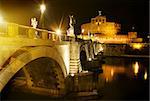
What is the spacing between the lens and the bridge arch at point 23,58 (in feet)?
41.1

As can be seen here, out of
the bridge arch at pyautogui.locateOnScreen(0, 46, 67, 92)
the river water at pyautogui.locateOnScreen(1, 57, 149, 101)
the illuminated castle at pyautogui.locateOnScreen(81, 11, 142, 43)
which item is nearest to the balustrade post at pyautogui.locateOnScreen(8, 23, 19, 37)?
the bridge arch at pyautogui.locateOnScreen(0, 46, 67, 92)

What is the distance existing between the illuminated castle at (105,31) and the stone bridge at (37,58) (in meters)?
71.6

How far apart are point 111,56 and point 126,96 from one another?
52329 mm

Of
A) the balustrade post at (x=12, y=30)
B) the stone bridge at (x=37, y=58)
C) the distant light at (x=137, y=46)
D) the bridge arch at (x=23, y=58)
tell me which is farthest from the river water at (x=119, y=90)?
the distant light at (x=137, y=46)

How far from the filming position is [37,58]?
1817cm

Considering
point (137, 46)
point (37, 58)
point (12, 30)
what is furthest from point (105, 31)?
point (12, 30)

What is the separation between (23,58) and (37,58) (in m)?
3.48

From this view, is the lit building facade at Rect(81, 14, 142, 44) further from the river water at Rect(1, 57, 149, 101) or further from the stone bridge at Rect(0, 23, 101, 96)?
the stone bridge at Rect(0, 23, 101, 96)

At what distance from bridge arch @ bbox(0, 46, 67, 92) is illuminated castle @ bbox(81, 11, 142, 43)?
77564 mm

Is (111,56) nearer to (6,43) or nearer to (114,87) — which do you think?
(114,87)

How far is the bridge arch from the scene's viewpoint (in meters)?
12.5

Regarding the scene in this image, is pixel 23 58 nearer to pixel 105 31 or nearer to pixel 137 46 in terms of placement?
pixel 137 46

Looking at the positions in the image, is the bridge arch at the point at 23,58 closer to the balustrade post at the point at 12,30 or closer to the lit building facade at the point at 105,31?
the balustrade post at the point at 12,30

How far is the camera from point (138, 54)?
85500 millimetres
